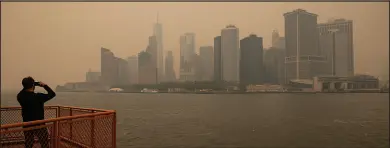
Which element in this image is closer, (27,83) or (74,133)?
(27,83)

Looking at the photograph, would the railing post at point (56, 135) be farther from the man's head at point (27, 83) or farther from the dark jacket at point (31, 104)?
the man's head at point (27, 83)

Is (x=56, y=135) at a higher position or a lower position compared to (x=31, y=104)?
lower

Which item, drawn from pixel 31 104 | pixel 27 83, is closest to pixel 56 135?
pixel 31 104

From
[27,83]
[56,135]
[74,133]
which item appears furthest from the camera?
[74,133]

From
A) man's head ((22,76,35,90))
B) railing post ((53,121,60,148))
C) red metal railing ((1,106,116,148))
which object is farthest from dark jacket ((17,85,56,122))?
railing post ((53,121,60,148))

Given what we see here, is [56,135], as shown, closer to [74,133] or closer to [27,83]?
[74,133]

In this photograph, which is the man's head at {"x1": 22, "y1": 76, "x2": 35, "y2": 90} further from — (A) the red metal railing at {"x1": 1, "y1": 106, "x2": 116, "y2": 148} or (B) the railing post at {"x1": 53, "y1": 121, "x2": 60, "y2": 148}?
(B) the railing post at {"x1": 53, "y1": 121, "x2": 60, "y2": 148}

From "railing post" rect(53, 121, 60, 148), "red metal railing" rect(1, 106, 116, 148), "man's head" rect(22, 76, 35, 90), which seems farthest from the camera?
"man's head" rect(22, 76, 35, 90)

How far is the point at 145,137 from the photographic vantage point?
33562 millimetres

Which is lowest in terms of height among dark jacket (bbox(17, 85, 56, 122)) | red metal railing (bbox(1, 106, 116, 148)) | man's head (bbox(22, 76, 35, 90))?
red metal railing (bbox(1, 106, 116, 148))

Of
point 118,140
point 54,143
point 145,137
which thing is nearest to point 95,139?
point 54,143

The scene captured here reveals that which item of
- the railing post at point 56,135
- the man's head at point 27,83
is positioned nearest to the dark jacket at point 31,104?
the man's head at point 27,83

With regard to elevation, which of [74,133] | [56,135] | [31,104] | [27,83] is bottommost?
[74,133]

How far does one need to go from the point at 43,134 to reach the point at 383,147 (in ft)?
95.8
